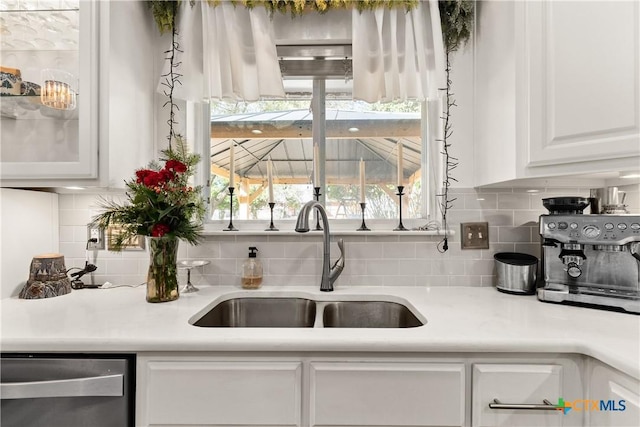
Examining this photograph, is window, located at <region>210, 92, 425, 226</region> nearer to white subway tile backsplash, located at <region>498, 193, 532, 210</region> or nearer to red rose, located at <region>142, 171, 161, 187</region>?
white subway tile backsplash, located at <region>498, 193, 532, 210</region>

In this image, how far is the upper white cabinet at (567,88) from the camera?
0.98 meters

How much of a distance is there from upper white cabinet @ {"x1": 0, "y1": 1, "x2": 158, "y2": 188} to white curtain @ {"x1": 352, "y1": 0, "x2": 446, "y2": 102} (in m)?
0.96

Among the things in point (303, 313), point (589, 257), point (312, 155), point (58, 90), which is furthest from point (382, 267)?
point (58, 90)

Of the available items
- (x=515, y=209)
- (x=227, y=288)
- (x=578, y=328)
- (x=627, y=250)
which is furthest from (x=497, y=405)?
(x=227, y=288)

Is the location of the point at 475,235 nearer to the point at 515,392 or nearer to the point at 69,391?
the point at 515,392

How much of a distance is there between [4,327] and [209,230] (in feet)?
2.52

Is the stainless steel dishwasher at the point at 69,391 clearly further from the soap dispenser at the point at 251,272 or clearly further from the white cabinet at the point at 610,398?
the white cabinet at the point at 610,398

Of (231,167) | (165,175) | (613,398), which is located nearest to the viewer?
(613,398)

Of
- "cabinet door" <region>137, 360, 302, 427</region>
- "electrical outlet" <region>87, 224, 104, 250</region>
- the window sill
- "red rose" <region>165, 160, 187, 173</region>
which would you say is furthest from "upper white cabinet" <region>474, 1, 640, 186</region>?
"electrical outlet" <region>87, 224, 104, 250</region>

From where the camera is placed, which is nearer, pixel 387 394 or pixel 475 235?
pixel 387 394

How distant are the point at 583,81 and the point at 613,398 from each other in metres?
0.92

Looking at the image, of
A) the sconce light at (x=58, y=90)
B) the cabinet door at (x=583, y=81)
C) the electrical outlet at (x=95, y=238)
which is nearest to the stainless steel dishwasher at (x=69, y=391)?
the electrical outlet at (x=95, y=238)

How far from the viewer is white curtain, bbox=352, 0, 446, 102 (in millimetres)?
1428

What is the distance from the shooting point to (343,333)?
3.04 feet
